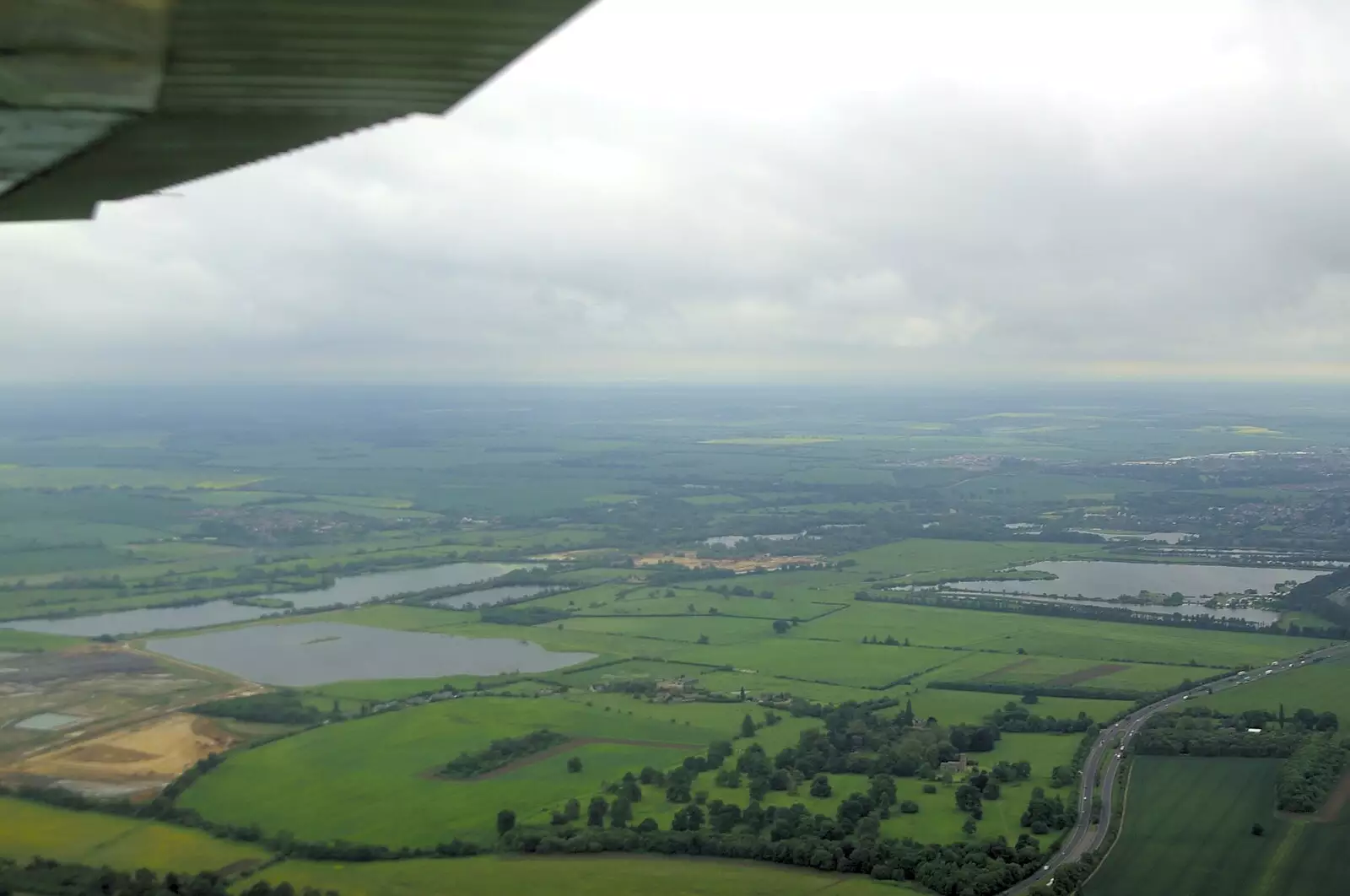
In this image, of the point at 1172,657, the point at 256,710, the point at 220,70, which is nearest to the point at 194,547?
the point at 256,710

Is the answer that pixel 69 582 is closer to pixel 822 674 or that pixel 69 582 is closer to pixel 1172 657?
pixel 822 674

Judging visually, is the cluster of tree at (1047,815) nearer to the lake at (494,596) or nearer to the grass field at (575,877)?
the grass field at (575,877)

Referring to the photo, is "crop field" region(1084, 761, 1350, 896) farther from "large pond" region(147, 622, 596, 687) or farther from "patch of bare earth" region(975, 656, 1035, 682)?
"large pond" region(147, 622, 596, 687)

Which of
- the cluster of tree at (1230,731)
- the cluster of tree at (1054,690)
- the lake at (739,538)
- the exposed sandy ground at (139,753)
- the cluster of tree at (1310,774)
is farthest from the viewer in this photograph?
the lake at (739,538)

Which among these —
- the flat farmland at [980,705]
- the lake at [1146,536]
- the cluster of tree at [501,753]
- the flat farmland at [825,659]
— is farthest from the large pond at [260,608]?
the lake at [1146,536]

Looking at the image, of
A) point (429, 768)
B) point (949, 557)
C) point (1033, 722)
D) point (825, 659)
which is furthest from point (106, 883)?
point (949, 557)

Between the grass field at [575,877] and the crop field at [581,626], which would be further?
the crop field at [581,626]

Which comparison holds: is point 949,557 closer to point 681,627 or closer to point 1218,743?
point 681,627

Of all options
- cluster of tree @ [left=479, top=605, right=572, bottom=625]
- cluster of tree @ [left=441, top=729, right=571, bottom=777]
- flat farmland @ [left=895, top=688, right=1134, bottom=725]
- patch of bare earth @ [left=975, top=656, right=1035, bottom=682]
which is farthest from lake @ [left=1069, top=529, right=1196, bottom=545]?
cluster of tree @ [left=441, top=729, right=571, bottom=777]
